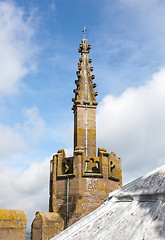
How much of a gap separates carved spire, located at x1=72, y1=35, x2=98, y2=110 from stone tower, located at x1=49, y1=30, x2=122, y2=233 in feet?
0.17

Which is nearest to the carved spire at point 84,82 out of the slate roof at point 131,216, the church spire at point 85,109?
the church spire at point 85,109

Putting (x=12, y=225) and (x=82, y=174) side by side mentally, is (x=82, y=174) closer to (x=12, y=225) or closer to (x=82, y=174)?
(x=82, y=174)

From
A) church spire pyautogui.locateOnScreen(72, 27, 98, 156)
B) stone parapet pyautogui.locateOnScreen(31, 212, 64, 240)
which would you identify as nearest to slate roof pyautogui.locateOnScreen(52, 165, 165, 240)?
stone parapet pyautogui.locateOnScreen(31, 212, 64, 240)

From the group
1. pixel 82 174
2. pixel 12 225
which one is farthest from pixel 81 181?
pixel 12 225

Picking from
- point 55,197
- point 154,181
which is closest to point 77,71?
point 55,197

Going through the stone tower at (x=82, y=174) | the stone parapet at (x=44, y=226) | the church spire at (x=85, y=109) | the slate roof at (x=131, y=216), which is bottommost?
the stone parapet at (x=44, y=226)

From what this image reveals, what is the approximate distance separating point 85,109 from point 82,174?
275 cm

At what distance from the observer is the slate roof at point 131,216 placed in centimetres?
202

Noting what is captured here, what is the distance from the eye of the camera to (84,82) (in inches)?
448

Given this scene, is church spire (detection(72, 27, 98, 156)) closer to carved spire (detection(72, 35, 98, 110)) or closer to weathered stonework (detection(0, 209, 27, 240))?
carved spire (detection(72, 35, 98, 110))

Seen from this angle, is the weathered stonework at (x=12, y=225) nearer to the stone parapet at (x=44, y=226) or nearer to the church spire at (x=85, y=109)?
the stone parapet at (x=44, y=226)

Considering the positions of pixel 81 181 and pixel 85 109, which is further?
pixel 85 109

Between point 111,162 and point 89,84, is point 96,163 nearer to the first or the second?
point 111,162

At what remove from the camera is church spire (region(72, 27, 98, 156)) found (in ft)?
33.7
